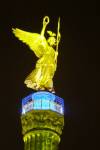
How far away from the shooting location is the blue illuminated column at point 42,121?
7062 centimetres

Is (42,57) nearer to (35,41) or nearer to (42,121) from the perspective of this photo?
(35,41)

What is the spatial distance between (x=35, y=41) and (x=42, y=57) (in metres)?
1.12

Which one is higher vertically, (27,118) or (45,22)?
(45,22)

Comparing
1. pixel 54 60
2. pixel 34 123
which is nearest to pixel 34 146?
pixel 34 123

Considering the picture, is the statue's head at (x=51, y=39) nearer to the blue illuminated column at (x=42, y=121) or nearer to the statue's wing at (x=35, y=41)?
the statue's wing at (x=35, y=41)

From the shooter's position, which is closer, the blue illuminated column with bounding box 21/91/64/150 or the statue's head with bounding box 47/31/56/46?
the blue illuminated column with bounding box 21/91/64/150

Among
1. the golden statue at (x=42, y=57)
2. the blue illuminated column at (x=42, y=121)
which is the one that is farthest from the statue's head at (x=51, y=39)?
the blue illuminated column at (x=42, y=121)

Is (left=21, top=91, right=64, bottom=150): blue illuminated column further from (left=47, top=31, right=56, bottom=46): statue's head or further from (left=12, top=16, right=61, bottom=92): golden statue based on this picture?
(left=47, top=31, right=56, bottom=46): statue's head

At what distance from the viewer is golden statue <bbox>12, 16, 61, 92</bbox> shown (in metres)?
71.9

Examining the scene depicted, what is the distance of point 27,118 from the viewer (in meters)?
71.0

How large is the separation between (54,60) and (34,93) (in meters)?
2.86

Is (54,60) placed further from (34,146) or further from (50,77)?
(34,146)

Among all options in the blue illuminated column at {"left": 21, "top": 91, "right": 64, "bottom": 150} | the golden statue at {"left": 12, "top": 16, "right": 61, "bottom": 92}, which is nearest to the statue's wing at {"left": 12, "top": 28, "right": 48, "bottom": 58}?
the golden statue at {"left": 12, "top": 16, "right": 61, "bottom": 92}

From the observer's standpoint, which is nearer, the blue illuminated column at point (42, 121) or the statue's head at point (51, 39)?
the blue illuminated column at point (42, 121)
